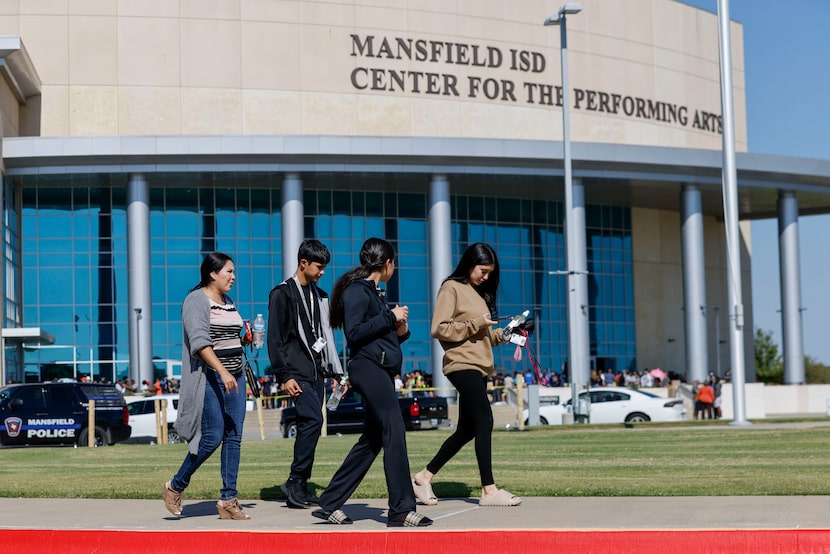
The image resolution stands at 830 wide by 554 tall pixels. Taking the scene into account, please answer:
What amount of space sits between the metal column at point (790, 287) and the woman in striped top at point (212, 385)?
4943 centimetres

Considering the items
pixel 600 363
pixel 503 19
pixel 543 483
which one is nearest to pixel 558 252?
pixel 600 363

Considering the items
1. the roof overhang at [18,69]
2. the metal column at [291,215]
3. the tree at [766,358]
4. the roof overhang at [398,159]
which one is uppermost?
the roof overhang at [18,69]

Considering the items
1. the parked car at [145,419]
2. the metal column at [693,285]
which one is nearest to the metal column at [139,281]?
the parked car at [145,419]

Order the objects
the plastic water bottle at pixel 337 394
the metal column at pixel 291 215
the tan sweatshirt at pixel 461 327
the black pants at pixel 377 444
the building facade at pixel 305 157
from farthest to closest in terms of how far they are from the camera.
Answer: the metal column at pixel 291 215 → the building facade at pixel 305 157 → the tan sweatshirt at pixel 461 327 → the plastic water bottle at pixel 337 394 → the black pants at pixel 377 444

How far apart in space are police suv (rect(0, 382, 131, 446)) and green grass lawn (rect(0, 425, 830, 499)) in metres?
5.34

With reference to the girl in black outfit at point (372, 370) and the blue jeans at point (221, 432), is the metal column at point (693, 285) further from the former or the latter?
the girl in black outfit at point (372, 370)

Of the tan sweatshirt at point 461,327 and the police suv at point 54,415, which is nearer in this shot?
the tan sweatshirt at point 461,327

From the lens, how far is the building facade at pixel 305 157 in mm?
49344

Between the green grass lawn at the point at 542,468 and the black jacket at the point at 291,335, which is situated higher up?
the black jacket at the point at 291,335

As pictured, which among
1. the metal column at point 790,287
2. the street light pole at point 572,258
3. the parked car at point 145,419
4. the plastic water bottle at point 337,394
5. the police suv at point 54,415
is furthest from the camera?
the metal column at point 790,287

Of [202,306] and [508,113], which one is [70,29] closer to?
[508,113]

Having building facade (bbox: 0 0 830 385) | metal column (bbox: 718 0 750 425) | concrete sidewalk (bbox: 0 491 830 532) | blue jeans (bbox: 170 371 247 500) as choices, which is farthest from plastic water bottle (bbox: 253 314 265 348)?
building facade (bbox: 0 0 830 385)

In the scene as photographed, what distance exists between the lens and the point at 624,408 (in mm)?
35219

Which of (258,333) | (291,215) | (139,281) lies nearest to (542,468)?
(258,333)
